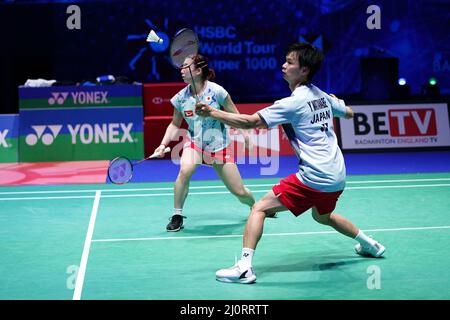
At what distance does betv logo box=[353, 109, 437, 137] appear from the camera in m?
12.7

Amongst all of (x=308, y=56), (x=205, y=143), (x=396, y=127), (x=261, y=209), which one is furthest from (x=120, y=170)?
(x=396, y=127)

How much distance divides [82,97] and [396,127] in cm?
540

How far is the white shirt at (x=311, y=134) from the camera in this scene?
536 centimetres

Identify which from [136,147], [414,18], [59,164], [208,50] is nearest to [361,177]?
[136,147]

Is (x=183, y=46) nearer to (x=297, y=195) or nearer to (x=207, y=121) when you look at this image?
(x=207, y=121)

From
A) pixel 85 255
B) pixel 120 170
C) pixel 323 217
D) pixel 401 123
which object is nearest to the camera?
pixel 323 217

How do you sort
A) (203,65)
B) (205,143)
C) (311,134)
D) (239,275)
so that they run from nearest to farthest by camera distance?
(239,275) → (311,134) → (203,65) → (205,143)

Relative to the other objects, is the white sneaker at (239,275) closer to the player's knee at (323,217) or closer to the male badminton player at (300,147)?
the male badminton player at (300,147)

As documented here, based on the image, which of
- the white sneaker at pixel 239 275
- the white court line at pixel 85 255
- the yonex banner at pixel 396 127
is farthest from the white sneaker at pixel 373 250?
the yonex banner at pixel 396 127

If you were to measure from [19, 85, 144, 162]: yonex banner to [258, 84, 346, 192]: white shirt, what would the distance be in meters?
7.08

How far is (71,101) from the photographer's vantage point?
1216 centimetres

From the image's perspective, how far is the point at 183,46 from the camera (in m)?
6.06

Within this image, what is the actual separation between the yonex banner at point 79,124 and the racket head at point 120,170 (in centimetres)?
491

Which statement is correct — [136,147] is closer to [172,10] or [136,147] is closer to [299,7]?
[172,10]
